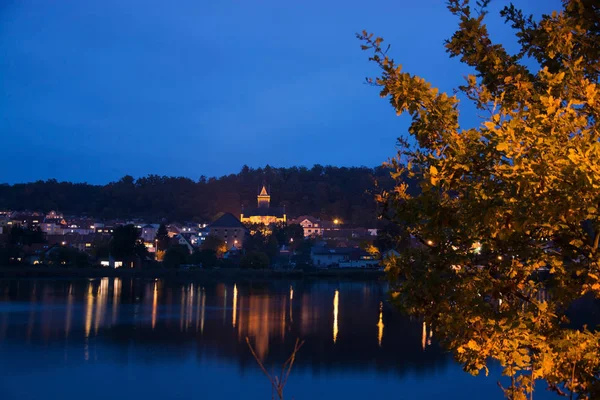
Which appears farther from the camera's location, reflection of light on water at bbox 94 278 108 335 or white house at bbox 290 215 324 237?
white house at bbox 290 215 324 237

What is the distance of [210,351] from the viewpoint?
17.2 meters

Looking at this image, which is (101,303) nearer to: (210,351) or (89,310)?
(89,310)

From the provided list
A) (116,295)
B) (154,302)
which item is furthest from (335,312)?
(116,295)

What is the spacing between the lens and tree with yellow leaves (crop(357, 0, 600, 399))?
2.63 meters

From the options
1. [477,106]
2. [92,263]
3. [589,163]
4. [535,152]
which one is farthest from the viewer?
[92,263]

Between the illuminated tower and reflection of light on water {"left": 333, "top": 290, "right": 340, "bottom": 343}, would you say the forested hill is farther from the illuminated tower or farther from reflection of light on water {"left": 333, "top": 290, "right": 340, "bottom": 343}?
reflection of light on water {"left": 333, "top": 290, "right": 340, "bottom": 343}

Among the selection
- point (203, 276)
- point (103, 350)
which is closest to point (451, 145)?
point (103, 350)

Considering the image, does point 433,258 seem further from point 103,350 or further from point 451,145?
point 103,350

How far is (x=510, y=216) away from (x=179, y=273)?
4367 cm

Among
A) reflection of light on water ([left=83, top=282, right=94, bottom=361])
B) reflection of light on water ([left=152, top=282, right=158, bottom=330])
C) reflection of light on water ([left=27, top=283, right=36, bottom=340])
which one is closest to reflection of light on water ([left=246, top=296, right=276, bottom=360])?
reflection of light on water ([left=152, top=282, right=158, bottom=330])

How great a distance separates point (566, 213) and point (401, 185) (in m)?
1.10

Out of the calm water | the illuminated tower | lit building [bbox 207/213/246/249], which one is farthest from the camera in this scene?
the illuminated tower

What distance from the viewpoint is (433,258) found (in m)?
3.16

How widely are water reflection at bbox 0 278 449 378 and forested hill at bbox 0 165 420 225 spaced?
58654mm
